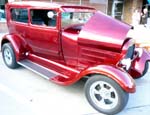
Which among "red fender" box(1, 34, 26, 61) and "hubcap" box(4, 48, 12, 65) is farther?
"hubcap" box(4, 48, 12, 65)

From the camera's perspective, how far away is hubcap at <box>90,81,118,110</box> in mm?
3618

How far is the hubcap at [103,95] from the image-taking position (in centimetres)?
362

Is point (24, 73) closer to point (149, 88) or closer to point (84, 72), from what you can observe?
point (84, 72)

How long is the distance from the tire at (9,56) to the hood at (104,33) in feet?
6.43

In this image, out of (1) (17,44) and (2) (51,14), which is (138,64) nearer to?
(2) (51,14)

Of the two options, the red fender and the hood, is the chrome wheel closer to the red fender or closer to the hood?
the red fender

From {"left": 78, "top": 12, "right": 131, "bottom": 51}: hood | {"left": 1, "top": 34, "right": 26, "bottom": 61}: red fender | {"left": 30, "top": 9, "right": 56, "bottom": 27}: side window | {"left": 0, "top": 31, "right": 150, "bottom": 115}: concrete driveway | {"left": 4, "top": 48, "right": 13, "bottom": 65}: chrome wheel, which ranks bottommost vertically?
{"left": 0, "top": 31, "right": 150, "bottom": 115}: concrete driveway

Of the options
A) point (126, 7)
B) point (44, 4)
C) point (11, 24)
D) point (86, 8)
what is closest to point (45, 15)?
point (44, 4)

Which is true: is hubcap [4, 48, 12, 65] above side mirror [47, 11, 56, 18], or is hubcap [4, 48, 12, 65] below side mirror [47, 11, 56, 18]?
below

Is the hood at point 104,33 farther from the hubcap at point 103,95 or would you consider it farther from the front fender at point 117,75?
the hubcap at point 103,95

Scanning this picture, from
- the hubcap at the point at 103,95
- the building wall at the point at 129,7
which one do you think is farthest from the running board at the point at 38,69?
the building wall at the point at 129,7

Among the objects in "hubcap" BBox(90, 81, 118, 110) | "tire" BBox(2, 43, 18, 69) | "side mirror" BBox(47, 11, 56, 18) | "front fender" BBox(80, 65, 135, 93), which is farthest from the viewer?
"tire" BBox(2, 43, 18, 69)

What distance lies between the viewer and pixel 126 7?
16344mm

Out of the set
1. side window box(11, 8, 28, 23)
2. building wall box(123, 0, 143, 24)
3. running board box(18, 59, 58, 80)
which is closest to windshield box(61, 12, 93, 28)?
running board box(18, 59, 58, 80)
